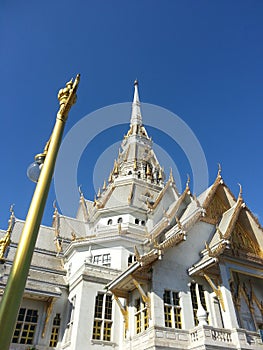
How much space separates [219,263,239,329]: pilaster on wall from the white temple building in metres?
0.05

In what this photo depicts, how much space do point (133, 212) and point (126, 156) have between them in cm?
1335

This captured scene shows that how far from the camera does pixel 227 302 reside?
558 inches

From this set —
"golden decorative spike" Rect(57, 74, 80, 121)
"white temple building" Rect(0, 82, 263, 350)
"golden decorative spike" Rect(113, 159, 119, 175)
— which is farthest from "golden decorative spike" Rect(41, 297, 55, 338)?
"golden decorative spike" Rect(113, 159, 119, 175)

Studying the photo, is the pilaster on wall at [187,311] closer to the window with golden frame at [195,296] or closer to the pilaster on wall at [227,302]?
the window with golden frame at [195,296]

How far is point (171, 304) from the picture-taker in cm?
1395

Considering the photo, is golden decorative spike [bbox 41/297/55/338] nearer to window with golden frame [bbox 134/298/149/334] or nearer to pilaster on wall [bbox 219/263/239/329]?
window with golden frame [bbox 134/298/149/334]

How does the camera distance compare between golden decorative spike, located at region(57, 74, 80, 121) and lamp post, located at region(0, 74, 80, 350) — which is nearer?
lamp post, located at region(0, 74, 80, 350)

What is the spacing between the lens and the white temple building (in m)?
13.4

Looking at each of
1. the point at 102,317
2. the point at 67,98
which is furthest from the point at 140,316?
the point at 67,98

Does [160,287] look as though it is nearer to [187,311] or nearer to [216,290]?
[187,311]

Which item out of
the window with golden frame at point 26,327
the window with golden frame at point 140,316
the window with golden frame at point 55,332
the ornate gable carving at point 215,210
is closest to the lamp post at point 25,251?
the window with golden frame at point 140,316

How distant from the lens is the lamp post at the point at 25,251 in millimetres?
2581

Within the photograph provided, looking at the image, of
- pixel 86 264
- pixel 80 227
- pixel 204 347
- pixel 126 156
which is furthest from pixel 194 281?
pixel 126 156

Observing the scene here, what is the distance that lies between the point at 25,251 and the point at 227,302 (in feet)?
46.0
